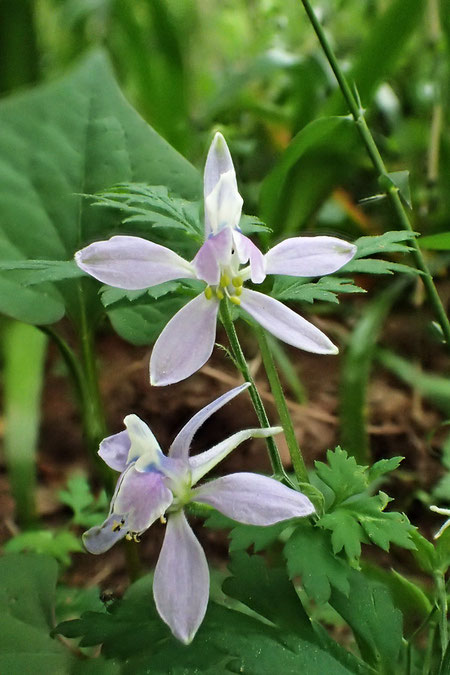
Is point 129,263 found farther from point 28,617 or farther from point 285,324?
point 28,617

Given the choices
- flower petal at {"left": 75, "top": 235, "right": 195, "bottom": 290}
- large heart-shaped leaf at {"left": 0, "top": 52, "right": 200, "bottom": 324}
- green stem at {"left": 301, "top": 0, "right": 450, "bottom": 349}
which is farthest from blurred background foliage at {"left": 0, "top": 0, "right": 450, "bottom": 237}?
flower petal at {"left": 75, "top": 235, "right": 195, "bottom": 290}

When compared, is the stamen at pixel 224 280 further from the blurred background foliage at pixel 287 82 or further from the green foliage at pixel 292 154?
the blurred background foliage at pixel 287 82

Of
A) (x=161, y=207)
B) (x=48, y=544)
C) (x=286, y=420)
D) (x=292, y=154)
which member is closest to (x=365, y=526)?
(x=286, y=420)

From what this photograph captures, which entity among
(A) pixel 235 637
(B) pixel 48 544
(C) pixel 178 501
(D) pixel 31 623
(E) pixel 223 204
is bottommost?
(B) pixel 48 544

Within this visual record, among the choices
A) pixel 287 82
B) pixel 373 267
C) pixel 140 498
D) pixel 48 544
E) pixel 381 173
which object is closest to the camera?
pixel 140 498

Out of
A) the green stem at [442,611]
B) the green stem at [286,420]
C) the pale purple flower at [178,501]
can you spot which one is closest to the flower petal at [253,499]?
the pale purple flower at [178,501]

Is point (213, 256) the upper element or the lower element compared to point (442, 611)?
upper

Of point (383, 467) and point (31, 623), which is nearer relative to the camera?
point (383, 467)
